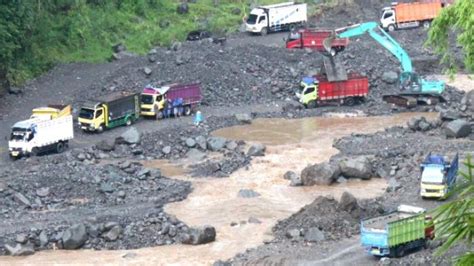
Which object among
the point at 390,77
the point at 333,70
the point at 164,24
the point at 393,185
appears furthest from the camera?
the point at 164,24

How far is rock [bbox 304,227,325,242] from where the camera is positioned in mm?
28547

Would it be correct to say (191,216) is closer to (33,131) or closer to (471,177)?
(33,131)

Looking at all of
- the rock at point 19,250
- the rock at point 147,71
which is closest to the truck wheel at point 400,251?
the rock at point 19,250

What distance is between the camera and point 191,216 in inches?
1299

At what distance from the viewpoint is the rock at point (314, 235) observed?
28.5 m

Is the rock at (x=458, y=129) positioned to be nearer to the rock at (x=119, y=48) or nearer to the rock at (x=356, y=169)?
the rock at (x=356, y=169)

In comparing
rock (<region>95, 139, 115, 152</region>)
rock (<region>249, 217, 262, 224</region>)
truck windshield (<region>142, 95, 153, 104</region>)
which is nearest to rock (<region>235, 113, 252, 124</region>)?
truck windshield (<region>142, 95, 153, 104</region>)

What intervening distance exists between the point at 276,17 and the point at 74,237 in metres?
34.4

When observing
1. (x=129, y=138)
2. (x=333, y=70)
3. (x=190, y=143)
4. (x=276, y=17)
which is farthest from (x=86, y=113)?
(x=276, y=17)

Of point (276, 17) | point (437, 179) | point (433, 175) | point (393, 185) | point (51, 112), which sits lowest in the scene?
point (393, 185)

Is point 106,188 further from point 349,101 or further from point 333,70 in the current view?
point 333,70

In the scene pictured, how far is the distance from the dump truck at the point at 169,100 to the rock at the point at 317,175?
12835 mm

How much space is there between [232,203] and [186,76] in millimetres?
18318

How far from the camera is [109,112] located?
4509 centimetres
